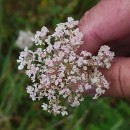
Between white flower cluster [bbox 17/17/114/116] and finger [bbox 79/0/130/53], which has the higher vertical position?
finger [bbox 79/0/130/53]

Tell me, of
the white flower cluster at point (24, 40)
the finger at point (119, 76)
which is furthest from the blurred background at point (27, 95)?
the finger at point (119, 76)

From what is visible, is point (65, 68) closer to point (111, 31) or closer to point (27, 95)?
point (111, 31)

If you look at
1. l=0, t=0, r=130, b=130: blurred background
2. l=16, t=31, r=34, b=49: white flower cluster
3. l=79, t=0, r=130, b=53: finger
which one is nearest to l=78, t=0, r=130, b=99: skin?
l=79, t=0, r=130, b=53: finger

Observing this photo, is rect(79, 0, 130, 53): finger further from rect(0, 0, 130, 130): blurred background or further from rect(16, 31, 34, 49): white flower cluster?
rect(16, 31, 34, 49): white flower cluster

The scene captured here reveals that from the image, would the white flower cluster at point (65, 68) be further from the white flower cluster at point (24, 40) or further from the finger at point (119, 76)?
the white flower cluster at point (24, 40)

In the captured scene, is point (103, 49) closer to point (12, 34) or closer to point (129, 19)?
point (129, 19)
